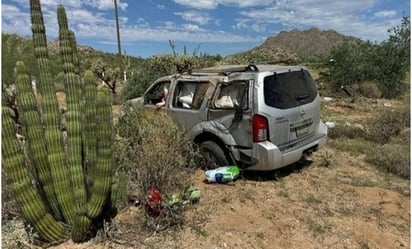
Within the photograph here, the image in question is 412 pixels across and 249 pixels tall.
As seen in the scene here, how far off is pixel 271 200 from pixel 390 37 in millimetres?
18329

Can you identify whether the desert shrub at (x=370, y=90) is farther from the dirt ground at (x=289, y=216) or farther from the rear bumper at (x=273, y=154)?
the rear bumper at (x=273, y=154)

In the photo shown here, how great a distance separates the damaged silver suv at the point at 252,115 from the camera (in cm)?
601

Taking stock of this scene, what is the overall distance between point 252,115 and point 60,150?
2841 mm

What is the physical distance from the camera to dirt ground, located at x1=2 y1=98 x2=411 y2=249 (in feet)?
15.1

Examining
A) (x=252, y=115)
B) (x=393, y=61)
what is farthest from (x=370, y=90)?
(x=252, y=115)

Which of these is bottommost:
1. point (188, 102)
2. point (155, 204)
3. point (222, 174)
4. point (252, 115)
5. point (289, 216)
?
point (289, 216)

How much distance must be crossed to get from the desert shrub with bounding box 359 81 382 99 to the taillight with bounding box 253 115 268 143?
15.5 metres

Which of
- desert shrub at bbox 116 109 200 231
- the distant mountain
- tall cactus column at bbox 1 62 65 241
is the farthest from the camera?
the distant mountain

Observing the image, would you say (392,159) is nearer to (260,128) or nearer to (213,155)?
(260,128)

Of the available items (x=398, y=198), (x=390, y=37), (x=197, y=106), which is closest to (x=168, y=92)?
(x=197, y=106)

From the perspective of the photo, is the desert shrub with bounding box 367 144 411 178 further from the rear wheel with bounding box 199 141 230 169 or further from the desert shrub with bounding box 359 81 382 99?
the desert shrub with bounding box 359 81 382 99

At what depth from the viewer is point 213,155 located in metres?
6.73

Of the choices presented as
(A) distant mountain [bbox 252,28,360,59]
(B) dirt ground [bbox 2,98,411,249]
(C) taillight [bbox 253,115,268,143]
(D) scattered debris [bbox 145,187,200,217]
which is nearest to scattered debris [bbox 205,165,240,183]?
(B) dirt ground [bbox 2,98,411,249]

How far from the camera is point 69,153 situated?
436 cm
